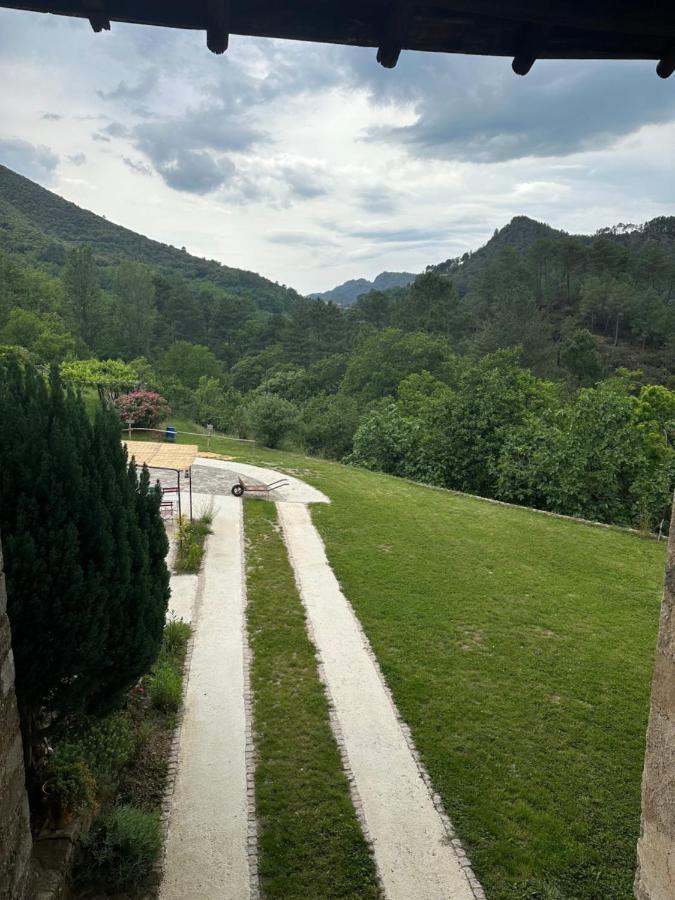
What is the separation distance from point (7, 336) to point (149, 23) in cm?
2879

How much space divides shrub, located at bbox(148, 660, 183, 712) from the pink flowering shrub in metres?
13.5

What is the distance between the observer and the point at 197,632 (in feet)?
25.4

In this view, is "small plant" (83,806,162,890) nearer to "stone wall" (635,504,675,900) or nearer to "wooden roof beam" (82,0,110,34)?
"stone wall" (635,504,675,900)

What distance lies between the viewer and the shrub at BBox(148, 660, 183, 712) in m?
6.08

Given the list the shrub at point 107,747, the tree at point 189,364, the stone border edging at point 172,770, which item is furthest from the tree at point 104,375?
the tree at point 189,364

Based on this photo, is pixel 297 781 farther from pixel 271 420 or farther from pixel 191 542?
pixel 271 420

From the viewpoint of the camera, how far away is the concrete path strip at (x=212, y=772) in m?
4.29

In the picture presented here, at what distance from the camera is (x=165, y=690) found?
240 inches

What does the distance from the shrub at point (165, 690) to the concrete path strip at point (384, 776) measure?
1643 mm

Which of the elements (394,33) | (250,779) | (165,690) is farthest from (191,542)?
(394,33)

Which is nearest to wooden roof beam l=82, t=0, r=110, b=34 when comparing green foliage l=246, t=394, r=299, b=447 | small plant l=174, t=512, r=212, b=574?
small plant l=174, t=512, r=212, b=574

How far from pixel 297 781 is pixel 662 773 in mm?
3367

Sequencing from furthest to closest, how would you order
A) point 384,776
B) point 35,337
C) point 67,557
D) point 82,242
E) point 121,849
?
point 82,242
point 35,337
point 384,776
point 121,849
point 67,557

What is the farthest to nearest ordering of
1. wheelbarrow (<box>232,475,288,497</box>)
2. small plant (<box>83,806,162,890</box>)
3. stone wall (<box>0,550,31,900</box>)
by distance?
1. wheelbarrow (<box>232,475,288,497</box>)
2. small plant (<box>83,806,162,890</box>)
3. stone wall (<box>0,550,31,900</box>)
